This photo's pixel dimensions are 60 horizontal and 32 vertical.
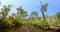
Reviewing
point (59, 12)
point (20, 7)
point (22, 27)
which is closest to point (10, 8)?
point (22, 27)

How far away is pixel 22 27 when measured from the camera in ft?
44.2

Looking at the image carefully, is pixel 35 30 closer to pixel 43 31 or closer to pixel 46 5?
pixel 43 31

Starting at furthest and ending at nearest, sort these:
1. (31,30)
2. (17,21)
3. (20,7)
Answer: (20,7) < (31,30) < (17,21)

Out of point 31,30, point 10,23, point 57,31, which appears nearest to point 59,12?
point 57,31

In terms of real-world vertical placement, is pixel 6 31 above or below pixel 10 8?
below

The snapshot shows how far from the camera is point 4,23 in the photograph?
478 inches

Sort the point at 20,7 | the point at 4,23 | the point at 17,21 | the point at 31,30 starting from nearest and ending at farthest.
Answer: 1. the point at 4,23
2. the point at 17,21
3. the point at 31,30
4. the point at 20,7

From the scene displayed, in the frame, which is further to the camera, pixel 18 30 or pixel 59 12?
pixel 59 12

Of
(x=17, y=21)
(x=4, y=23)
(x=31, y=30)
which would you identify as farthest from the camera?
(x=31, y=30)

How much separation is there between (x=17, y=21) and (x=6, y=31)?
1236 mm

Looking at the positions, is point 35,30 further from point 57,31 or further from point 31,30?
point 57,31

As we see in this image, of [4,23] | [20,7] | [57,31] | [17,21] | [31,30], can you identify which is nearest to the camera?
[4,23]

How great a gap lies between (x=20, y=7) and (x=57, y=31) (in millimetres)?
9480

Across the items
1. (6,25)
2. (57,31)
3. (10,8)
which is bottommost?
(57,31)
